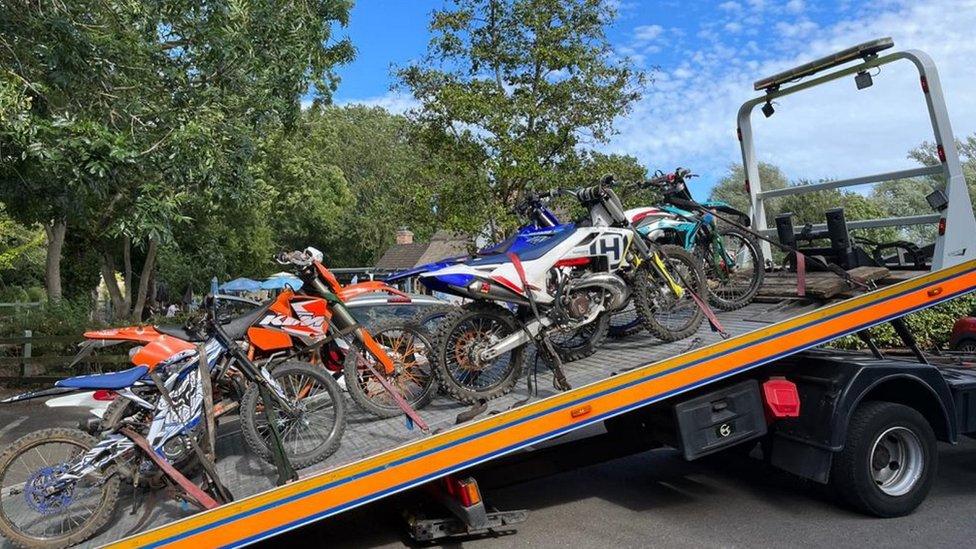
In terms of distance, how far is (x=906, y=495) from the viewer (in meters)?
5.42

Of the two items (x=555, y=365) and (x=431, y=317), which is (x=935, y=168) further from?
(x=431, y=317)

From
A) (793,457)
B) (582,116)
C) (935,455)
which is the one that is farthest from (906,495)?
(582,116)

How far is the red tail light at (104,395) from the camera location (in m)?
4.36

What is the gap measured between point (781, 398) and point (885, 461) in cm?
99

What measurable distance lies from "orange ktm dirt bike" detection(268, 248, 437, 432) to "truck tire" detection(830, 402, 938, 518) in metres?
3.03

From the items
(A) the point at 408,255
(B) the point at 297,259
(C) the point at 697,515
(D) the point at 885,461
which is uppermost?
(A) the point at 408,255

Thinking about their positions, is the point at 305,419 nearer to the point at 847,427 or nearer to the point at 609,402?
the point at 609,402

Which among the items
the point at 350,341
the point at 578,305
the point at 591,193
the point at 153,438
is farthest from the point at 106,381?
the point at 591,193

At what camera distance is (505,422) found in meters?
4.37

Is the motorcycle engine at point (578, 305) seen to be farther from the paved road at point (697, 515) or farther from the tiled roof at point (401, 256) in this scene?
the tiled roof at point (401, 256)

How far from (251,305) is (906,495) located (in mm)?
4958

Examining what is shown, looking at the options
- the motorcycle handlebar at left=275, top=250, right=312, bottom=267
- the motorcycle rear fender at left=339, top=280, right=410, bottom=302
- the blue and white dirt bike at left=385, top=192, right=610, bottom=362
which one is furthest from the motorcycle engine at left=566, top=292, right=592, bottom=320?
the motorcycle handlebar at left=275, top=250, right=312, bottom=267

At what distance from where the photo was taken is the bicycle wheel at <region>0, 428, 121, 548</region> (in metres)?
4.03

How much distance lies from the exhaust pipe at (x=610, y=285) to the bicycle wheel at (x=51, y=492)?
3.30 meters
